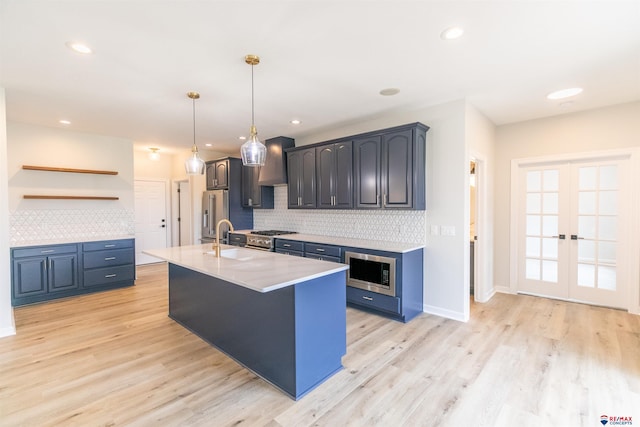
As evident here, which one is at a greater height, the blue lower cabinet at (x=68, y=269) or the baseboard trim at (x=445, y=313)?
the blue lower cabinet at (x=68, y=269)

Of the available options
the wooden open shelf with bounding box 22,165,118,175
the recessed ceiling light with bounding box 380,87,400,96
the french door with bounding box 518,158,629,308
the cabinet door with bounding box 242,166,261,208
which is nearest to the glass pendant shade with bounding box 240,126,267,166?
the recessed ceiling light with bounding box 380,87,400,96

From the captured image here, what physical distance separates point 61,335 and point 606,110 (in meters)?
6.87

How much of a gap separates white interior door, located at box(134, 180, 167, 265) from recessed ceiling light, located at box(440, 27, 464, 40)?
6.77 m

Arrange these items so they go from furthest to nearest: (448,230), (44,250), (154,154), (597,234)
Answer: (154,154) → (44,250) → (597,234) → (448,230)

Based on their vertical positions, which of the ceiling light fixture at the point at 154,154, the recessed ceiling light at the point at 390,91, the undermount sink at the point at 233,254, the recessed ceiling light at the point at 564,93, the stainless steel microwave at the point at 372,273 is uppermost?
the recessed ceiling light at the point at 390,91

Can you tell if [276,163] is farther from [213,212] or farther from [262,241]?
A: [213,212]

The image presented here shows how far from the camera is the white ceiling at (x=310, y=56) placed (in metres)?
1.93

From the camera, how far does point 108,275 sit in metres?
4.83

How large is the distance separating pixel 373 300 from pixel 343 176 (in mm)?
1739

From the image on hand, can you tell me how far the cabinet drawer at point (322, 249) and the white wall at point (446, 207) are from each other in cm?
109

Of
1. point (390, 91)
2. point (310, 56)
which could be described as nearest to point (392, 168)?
point (390, 91)

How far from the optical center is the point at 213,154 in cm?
677

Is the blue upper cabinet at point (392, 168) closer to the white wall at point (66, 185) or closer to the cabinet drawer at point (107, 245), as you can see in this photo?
the cabinet drawer at point (107, 245)

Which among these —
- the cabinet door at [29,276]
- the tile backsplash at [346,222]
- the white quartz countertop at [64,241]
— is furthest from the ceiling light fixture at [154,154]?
the cabinet door at [29,276]
